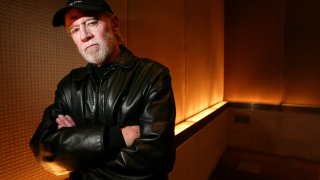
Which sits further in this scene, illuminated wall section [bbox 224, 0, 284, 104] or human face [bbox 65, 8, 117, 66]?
illuminated wall section [bbox 224, 0, 284, 104]

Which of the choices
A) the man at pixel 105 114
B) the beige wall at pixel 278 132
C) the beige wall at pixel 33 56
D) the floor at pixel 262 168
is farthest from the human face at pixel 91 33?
the beige wall at pixel 278 132

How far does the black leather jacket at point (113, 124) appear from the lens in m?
0.95

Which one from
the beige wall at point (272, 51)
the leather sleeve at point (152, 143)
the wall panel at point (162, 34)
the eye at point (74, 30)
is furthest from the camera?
the beige wall at point (272, 51)

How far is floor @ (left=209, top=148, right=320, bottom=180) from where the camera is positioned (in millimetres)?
3381

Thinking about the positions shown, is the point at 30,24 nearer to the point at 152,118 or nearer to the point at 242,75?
the point at 152,118

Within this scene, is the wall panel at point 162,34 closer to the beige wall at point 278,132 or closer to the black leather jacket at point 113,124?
the black leather jacket at point 113,124

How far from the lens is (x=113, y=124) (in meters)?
1.05

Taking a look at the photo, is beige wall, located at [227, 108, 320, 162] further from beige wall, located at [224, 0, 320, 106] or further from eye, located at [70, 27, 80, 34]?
eye, located at [70, 27, 80, 34]

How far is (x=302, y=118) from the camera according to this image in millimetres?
4121

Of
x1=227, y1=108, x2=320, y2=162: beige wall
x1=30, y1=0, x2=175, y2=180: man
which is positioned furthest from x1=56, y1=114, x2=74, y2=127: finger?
x1=227, y1=108, x2=320, y2=162: beige wall

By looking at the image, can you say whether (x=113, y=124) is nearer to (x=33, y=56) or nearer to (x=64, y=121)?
(x=64, y=121)

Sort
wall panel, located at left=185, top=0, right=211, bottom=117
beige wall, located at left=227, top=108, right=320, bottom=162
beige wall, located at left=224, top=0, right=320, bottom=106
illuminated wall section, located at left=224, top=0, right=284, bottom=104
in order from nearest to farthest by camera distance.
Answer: wall panel, located at left=185, top=0, right=211, bottom=117, beige wall, located at left=227, top=108, right=320, bottom=162, beige wall, located at left=224, top=0, right=320, bottom=106, illuminated wall section, located at left=224, top=0, right=284, bottom=104

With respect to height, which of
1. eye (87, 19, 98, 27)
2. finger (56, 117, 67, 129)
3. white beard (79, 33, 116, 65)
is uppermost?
eye (87, 19, 98, 27)

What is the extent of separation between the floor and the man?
273 centimetres
